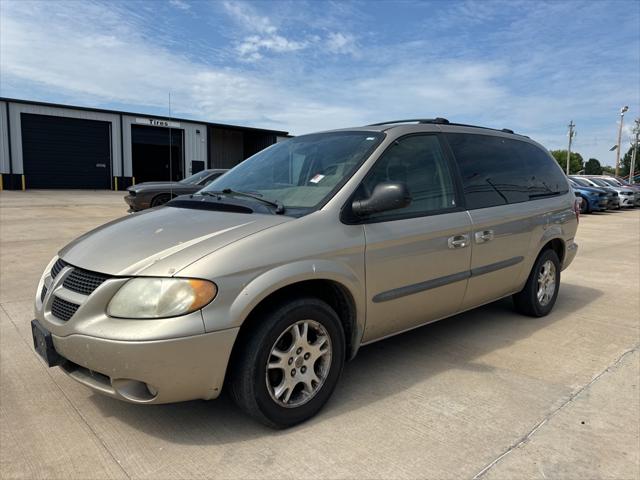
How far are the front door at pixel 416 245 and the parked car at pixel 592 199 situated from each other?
19864 millimetres

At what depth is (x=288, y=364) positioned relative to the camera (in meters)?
2.64

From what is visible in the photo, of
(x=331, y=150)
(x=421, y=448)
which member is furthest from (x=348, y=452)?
(x=331, y=150)

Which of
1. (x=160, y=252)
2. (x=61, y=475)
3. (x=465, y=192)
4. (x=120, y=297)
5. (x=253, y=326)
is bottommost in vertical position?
(x=61, y=475)

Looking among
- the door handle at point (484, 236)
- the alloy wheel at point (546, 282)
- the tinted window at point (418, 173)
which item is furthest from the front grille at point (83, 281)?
the alloy wheel at point (546, 282)

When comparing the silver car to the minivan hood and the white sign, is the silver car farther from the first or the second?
the minivan hood

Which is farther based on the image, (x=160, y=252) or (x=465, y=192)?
(x=465, y=192)

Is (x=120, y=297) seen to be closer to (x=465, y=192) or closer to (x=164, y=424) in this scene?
(x=164, y=424)

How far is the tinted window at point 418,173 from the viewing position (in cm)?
321

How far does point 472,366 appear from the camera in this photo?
3.60 meters

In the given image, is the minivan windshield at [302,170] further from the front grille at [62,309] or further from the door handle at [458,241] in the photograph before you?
the front grille at [62,309]

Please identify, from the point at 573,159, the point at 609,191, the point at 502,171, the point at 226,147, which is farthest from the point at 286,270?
the point at 573,159

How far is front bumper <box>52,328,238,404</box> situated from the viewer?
2252mm

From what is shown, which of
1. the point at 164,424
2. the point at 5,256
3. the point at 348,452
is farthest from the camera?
the point at 5,256

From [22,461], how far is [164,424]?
68 centimetres
